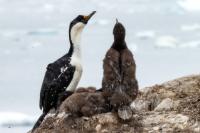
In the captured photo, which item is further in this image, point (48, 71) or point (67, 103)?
point (48, 71)

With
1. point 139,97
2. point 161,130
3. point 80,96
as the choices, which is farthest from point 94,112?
point 139,97

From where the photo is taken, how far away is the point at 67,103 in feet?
44.5

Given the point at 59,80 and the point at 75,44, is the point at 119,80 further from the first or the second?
the point at 75,44

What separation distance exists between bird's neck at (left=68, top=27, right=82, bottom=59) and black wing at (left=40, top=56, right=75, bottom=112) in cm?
34

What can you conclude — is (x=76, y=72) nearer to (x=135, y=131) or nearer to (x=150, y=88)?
(x=150, y=88)

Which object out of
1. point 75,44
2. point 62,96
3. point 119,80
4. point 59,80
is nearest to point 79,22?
point 75,44

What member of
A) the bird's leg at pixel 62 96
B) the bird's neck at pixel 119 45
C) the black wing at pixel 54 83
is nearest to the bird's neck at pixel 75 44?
the black wing at pixel 54 83

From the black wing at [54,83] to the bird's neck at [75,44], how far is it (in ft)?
1.11

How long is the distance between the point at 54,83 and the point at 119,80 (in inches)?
126

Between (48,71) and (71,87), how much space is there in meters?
0.61

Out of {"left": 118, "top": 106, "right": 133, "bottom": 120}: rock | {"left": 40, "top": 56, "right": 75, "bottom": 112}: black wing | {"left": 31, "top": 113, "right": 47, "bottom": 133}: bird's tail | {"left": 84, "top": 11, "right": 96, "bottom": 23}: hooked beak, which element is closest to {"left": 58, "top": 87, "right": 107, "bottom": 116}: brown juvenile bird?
{"left": 118, "top": 106, "right": 133, "bottom": 120}: rock

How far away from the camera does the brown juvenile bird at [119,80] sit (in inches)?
499

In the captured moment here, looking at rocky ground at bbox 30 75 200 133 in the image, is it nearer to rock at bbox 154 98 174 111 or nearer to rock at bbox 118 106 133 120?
rock at bbox 154 98 174 111

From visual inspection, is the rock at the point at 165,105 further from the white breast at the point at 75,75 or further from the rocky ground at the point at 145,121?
the white breast at the point at 75,75
